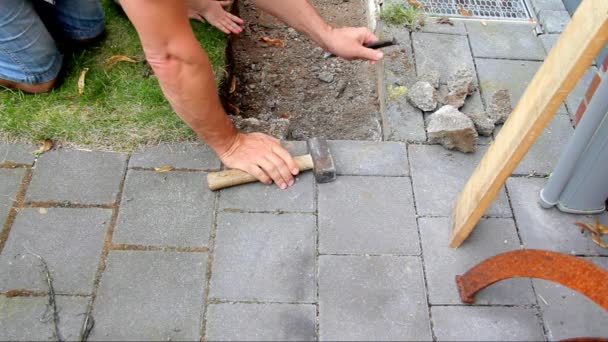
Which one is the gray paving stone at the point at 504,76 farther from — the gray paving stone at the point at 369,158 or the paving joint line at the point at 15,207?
the paving joint line at the point at 15,207

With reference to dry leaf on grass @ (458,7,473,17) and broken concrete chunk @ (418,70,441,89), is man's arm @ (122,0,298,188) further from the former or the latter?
dry leaf on grass @ (458,7,473,17)

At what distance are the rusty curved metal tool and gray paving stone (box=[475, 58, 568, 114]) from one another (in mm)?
1214

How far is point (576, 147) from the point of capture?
233 centimetres

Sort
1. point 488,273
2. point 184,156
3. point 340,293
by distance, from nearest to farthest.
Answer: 1. point 488,273
2. point 340,293
3. point 184,156

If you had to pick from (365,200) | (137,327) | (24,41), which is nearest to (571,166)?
(365,200)

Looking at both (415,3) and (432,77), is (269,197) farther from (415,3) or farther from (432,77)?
(415,3)

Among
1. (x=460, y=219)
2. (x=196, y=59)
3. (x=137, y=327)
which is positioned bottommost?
(x=137, y=327)

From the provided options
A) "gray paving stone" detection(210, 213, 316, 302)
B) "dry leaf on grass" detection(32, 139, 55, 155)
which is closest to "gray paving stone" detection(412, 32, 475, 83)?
"gray paving stone" detection(210, 213, 316, 302)

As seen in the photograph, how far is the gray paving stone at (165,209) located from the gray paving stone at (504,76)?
1599 mm

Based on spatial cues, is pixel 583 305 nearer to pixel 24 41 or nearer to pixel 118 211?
pixel 118 211

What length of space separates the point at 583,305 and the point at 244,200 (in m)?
1.49

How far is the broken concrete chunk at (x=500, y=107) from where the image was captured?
2.90 metres

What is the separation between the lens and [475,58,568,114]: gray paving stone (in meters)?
3.09

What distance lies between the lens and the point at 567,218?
2.59 meters
